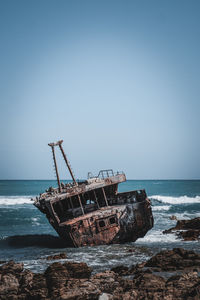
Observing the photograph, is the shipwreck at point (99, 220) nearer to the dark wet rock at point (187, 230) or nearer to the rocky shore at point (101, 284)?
the dark wet rock at point (187, 230)

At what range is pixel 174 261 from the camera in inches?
505

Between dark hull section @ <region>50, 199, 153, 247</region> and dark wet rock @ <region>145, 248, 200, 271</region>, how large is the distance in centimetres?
544

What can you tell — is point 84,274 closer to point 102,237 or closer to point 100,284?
point 100,284

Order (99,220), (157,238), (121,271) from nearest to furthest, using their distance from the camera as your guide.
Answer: (121,271)
(99,220)
(157,238)

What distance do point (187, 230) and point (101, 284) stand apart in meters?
16.0

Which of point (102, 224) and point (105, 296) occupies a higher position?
point (102, 224)

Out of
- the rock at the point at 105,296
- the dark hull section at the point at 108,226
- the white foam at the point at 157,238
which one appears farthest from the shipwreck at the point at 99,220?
the rock at the point at 105,296

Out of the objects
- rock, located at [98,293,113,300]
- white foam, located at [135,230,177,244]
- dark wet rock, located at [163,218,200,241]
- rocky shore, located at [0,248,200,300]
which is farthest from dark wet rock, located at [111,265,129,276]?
dark wet rock, located at [163,218,200,241]

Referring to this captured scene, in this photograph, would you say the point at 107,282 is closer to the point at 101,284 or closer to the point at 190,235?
the point at 101,284

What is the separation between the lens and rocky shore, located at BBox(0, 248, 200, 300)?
8.87m

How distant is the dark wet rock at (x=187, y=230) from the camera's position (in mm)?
21175

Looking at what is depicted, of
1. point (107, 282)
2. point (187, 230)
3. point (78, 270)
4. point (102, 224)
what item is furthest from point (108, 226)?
point (187, 230)

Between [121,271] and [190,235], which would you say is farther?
[190,235]

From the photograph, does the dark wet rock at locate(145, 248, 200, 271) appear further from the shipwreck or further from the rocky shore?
Result: the shipwreck
